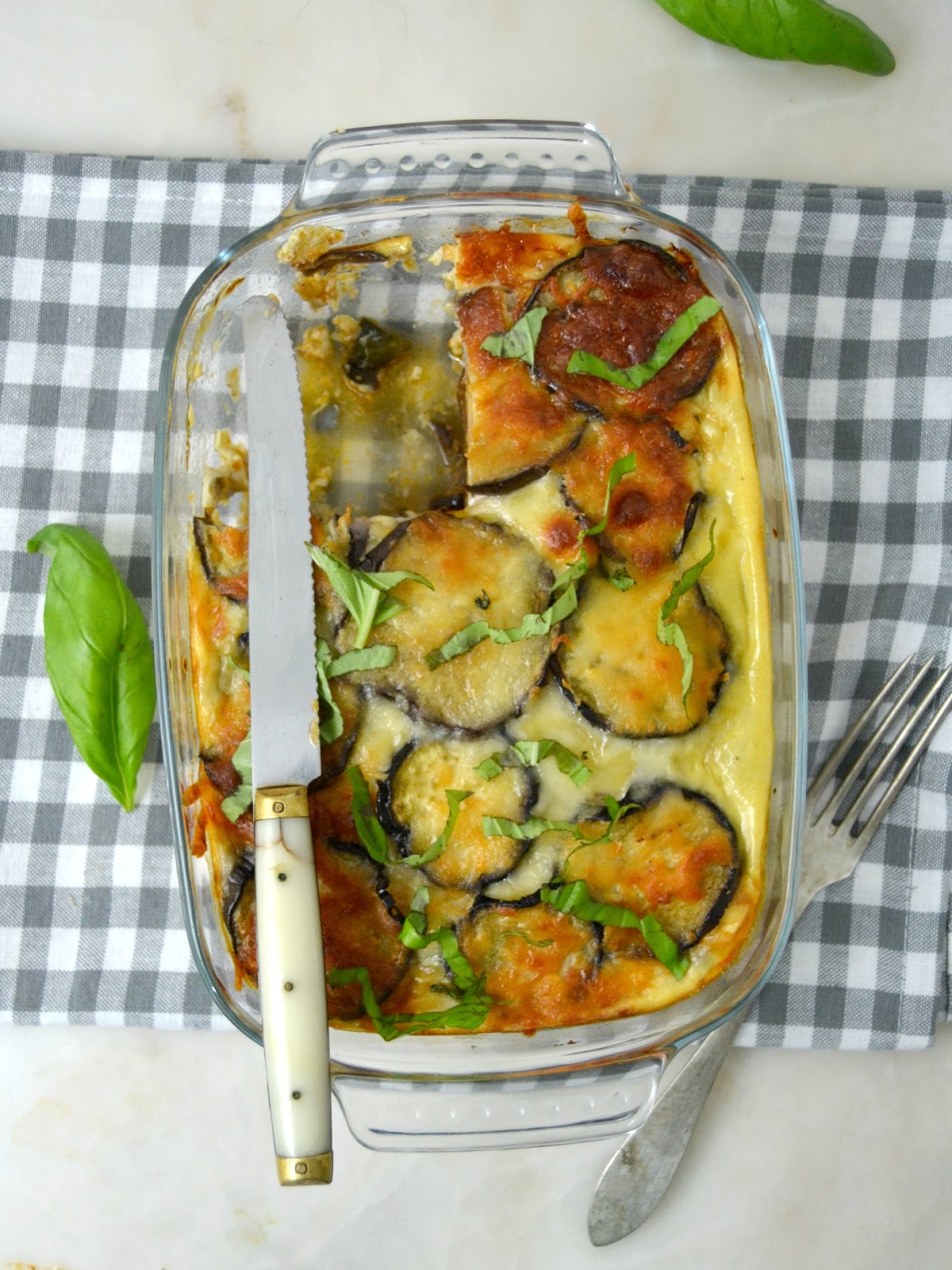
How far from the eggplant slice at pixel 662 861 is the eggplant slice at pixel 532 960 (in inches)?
2.3

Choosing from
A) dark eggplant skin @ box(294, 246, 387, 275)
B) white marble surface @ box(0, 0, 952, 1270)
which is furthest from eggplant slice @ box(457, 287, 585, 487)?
white marble surface @ box(0, 0, 952, 1270)

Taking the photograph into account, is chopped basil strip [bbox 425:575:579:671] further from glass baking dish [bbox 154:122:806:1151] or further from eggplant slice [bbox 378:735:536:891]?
glass baking dish [bbox 154:122:806:1151]

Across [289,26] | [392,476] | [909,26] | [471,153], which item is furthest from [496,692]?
[909,26]

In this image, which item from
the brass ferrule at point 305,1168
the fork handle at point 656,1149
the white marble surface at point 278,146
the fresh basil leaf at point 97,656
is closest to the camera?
the brass ferrule at point 305,1168

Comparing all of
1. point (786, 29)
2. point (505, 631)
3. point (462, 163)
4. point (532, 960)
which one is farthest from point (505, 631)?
point (786, 29)

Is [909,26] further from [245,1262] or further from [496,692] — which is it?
[245,1262]

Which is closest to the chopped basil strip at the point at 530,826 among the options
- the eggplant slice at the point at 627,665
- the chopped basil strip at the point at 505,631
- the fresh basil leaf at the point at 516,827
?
Result: the fresh basil leaf at the point at 516,827

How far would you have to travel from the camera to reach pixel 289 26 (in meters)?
2.24

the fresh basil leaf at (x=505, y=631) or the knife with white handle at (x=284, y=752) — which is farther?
the fresh basil leaf at (x=505, y=631)

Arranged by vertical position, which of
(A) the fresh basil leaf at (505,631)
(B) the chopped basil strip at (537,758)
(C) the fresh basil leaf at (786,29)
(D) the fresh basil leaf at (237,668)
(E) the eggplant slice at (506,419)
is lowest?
(B) the chopped basil strip at (537,758)

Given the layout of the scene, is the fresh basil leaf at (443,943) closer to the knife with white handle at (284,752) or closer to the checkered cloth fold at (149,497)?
the knife with white handle at (284,752)

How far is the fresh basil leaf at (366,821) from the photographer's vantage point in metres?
1.79

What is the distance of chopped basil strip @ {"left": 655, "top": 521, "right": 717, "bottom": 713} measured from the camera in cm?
178

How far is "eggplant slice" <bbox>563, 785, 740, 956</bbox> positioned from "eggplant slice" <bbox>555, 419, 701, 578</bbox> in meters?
0.39
